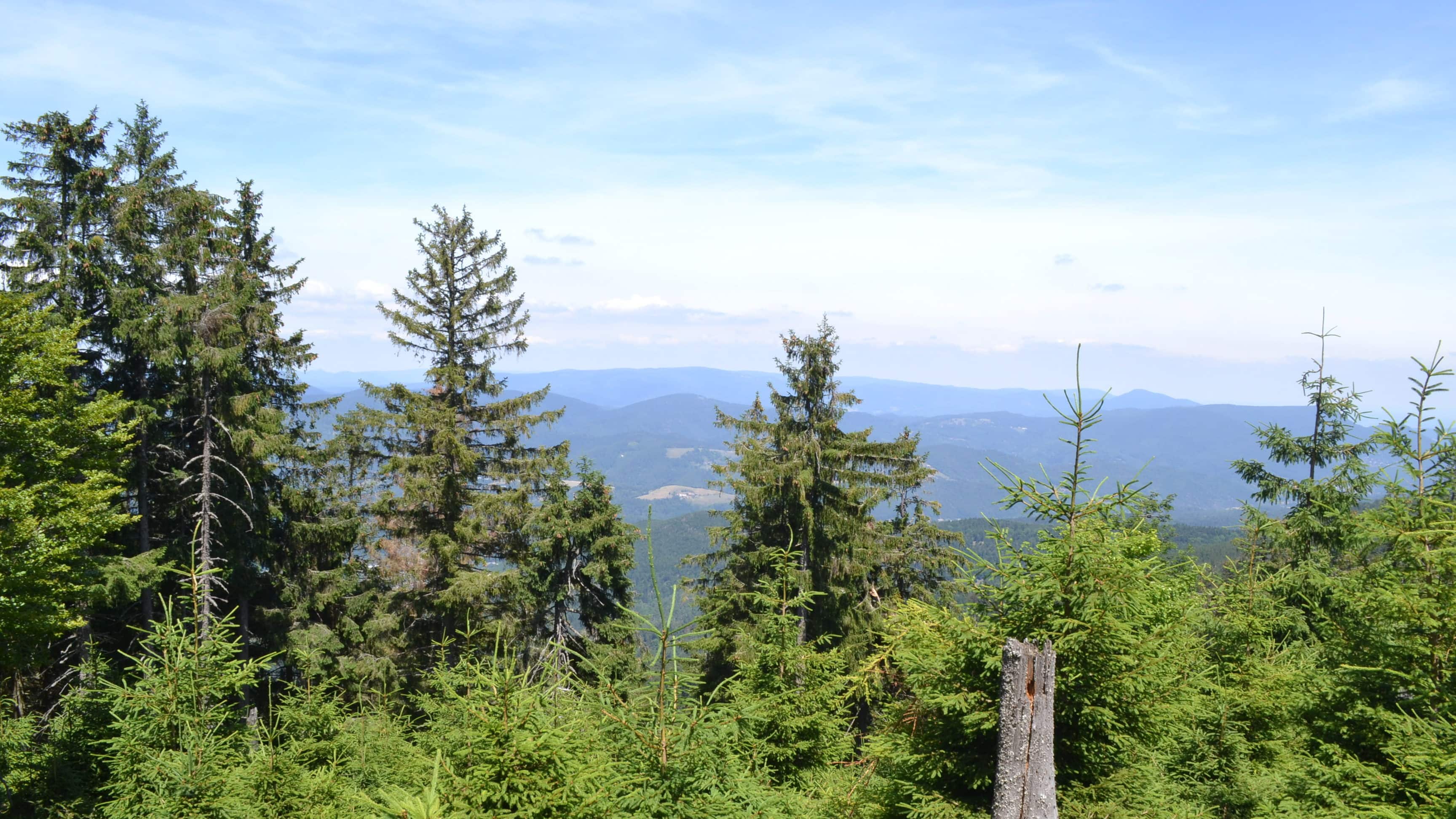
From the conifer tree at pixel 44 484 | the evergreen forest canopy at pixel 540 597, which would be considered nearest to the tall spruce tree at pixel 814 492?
the evergreen forest canopy at pixel 540 597

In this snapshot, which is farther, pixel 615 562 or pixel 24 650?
pixel 615 562

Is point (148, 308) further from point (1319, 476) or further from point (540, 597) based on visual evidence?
point (1319, 476)

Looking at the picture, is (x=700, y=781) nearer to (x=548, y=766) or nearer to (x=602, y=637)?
(x=548, y=766)

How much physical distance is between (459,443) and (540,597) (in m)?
4.70

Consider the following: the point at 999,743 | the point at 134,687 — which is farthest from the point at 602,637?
the point at 999,743

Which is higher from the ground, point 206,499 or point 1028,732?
point 1028,732

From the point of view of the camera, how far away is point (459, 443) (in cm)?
1795

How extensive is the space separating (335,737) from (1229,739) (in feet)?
35.9

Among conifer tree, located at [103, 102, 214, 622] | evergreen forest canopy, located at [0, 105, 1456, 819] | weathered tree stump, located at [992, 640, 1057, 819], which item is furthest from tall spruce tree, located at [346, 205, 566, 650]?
weathered tree stump, located at [992, 640, 1057, 819]

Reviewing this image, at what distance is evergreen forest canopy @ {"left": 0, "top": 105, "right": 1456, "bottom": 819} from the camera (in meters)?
4.93

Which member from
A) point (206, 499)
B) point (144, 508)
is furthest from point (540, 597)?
point (144, 508)

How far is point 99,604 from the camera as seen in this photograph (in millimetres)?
14414

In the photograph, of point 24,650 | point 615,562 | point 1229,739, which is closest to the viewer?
point 1229,739

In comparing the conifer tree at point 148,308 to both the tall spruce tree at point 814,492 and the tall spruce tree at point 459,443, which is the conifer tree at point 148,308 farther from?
the tall spruce tree at point 814,492
